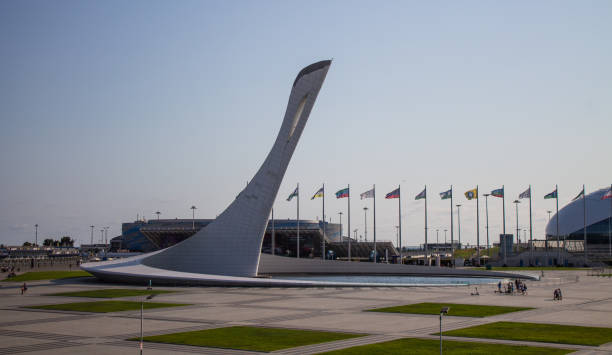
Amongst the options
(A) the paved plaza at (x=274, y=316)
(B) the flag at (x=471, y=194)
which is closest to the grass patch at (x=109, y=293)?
(A) the paved plaza at (x=274, y=316)

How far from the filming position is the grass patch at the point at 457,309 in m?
27.5

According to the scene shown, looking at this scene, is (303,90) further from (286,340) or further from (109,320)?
(286,340)

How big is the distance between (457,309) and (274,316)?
8.61 metres

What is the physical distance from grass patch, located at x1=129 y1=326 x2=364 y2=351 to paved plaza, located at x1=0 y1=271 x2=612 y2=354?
2.24 feet

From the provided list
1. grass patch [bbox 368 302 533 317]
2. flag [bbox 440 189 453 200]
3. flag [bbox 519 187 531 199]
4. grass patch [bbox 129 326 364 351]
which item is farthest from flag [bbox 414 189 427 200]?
grass patch [bbox 129 326 364 351]

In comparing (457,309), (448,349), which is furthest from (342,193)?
(448,349)

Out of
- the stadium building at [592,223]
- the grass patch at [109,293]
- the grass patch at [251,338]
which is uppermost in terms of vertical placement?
the stadium building at [592,223]

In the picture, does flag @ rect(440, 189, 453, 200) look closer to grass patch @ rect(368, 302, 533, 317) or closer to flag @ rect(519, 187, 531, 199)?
flag @ rect(519, 187, 531, 199)

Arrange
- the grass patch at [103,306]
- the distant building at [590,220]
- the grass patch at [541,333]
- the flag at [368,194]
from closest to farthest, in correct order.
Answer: the grass patch at [541,333]
the grass patch at [103,306]
the flag at [368,194]
the distant building at [590,220]

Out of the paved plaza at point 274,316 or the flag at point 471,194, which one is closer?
the paved plaza at point 274,316

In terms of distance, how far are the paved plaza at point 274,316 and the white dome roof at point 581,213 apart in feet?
200

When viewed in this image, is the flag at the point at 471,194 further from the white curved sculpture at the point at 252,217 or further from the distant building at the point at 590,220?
the distant building at the point at 590,220

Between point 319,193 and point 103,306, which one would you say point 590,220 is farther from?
point 103,306

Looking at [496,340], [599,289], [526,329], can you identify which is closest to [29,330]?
[496,340]
